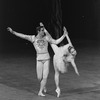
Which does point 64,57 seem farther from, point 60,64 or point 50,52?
point 50,52

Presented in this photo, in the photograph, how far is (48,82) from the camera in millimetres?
13141

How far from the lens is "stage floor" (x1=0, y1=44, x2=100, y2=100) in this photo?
10836 mm

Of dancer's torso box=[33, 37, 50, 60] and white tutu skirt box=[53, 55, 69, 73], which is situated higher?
dancer's torso box=[33, 37, 50, 60]

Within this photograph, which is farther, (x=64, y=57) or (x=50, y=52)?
(x=50, y=52)

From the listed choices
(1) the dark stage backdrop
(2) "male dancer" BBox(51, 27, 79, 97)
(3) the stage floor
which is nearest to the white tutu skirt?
(2) "male dancer" BBox(51, 27, 79, 97)

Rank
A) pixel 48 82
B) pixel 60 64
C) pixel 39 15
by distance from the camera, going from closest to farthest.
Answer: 1. pixel 60 64
2. pixel 48 82
3. pixel 39 15

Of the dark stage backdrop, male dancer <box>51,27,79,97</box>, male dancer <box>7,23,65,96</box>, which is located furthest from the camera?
the dark stage backdrop

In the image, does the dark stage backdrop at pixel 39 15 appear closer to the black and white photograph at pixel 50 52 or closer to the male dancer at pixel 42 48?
the black and white photograph at pixel 50 52

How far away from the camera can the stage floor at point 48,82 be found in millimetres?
10836

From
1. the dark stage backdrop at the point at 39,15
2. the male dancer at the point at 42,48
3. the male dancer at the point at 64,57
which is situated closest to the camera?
the male dancer at the point at 64,57

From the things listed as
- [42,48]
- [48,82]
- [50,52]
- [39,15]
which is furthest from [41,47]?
[39,15]

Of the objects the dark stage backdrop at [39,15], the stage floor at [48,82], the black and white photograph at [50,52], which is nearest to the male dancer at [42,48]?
the black and white photograph at [50,52]

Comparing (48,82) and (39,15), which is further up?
(39,15)

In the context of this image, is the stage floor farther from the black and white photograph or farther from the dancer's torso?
the dancer's torso
